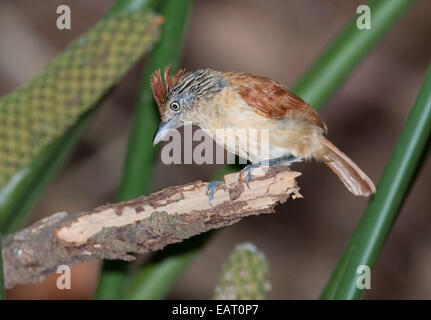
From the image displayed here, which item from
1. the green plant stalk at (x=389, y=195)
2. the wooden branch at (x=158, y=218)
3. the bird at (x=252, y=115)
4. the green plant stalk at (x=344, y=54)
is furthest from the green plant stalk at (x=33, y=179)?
the green plant stalk at (x=389, y=195)

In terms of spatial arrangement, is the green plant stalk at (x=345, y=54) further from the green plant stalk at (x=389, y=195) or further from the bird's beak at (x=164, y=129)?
the bird's beak at (x=164, y=129)

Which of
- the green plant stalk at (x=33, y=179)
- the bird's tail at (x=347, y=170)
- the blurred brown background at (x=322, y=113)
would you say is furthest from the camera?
the blurred brown background at (x=322, y=113)

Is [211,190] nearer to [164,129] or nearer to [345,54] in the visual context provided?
[164,129]

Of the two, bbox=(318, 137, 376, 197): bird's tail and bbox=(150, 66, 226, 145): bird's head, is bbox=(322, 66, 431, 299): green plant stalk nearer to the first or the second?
bbox=(318, 137, 376, 197): bird's tail

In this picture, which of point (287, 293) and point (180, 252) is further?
point (287, 293)

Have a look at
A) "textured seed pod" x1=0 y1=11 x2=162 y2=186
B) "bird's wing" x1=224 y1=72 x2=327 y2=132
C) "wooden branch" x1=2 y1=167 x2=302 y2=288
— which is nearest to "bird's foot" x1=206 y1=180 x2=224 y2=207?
"wooden branch" x1=2 y1=167 x2=302 y2=288
